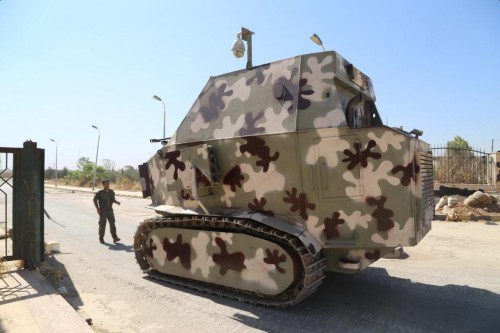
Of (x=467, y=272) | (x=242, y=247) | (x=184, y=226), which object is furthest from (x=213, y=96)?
(x=467, y=272)

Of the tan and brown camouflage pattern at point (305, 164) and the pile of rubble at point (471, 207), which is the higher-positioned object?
the tan and brown camouflage pattern at point (305, 164)

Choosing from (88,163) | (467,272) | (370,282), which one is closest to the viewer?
(370,282)

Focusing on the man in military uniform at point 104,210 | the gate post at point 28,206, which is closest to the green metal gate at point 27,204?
the gate post at point 28,206

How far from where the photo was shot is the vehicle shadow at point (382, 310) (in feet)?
14.0

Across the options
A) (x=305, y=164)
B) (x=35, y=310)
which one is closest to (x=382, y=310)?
(x=305, y=164)

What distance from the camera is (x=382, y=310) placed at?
4.77 m

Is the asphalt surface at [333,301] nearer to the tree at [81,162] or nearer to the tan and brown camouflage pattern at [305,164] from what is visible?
the tan and brown camouflage pattern at [305,164]

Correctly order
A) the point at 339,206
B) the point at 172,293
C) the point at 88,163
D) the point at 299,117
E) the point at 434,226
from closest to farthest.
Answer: the point at 339,206 < the point at 299,117 < the point at 172,293 < the point at 434,226 < the point at 88,163

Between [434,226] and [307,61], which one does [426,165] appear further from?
[434,226]

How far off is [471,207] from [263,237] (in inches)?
453

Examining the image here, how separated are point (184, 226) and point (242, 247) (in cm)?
123

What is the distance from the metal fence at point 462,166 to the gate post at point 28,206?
14.9 metres

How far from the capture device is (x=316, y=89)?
5160 mm

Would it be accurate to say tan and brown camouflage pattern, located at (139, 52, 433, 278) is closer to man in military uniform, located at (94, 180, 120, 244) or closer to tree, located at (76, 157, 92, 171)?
man in military uniform, located at (94, 180, 120, 244)
